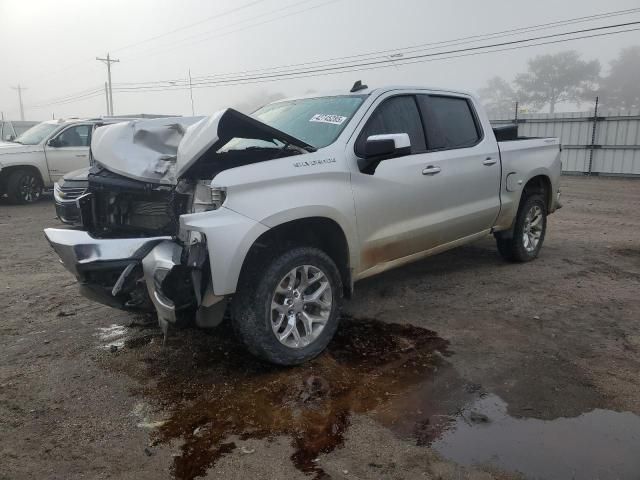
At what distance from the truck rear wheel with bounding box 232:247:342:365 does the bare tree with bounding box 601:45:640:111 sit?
276 feet

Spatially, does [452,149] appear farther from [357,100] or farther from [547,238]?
[547,238]

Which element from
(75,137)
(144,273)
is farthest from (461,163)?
(75,137)

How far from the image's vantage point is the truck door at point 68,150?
459 inches

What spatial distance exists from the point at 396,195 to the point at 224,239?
1.63 meters

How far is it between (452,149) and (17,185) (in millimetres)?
10273

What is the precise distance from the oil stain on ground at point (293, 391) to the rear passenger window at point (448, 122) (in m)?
1.80

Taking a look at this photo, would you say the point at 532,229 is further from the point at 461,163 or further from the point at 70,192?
the point at 70,192

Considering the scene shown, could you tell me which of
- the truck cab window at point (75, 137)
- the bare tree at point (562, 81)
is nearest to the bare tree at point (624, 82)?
the bare tree at point (562, 81)

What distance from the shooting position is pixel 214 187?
3104 mm

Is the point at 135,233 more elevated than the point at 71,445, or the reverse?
the point at 135,233

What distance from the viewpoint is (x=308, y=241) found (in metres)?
3.69

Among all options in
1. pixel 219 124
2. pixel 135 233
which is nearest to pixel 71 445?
pixel 135 233

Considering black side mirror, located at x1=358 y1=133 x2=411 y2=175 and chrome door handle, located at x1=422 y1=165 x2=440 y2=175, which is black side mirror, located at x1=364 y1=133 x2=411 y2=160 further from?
chrome door handle, located at x1=422 y1=165 x2=440 y2=175

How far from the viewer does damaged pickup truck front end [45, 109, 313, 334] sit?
3.02m
